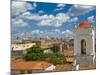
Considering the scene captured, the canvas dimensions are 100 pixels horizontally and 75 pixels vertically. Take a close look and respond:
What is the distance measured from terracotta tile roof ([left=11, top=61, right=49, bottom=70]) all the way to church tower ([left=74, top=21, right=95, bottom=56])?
35cm

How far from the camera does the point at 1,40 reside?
1.86m

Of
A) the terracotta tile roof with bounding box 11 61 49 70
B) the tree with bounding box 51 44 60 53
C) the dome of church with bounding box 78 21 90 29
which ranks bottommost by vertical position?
the terracotta tile roof with bounding box 11 61 49 70

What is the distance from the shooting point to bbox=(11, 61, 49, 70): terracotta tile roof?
6.20 feet

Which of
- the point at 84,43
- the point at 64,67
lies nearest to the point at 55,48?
the point at 64,67

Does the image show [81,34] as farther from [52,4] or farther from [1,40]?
[1,40]

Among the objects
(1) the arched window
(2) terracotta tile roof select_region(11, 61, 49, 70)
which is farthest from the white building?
(2) terracotta tile roof select_region(11, 61, 49, 70)

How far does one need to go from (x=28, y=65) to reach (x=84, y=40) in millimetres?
602

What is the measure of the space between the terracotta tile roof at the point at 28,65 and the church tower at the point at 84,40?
35 cm

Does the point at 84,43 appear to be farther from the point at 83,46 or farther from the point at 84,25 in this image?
the point at 84,25

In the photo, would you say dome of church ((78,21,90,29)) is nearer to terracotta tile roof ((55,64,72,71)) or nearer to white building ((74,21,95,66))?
white building ((74,21,95,66))

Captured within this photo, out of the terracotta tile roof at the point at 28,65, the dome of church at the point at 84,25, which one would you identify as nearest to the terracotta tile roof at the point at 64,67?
the terracotta tile roof at the point at 28,65

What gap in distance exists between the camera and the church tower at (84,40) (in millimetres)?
2080

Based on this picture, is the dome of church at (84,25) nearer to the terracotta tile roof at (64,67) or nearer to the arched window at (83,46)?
the arched window at (83,46)

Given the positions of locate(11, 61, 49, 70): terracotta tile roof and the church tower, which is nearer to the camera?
locate(11, 61, 49, 70): terracotta tile roof
